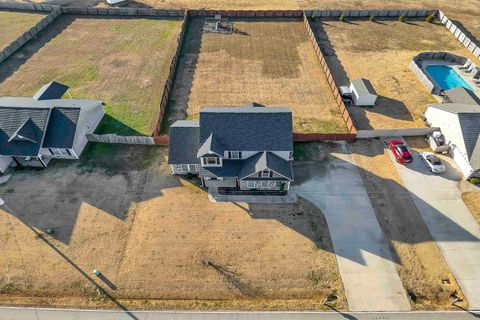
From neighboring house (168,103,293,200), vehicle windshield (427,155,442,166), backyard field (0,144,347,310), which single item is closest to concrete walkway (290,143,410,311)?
backyard field (0,144,347,310)

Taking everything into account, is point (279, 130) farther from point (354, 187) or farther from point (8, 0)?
point (8, 0)

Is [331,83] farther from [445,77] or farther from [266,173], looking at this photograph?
[266,173]

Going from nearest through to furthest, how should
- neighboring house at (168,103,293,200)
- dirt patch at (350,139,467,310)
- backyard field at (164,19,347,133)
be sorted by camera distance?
dirt patch at (350,139,467,310) → neighboring house at (168,103,293,200) → backyard field at (164,19,347,133)

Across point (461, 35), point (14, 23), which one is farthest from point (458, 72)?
point (14, 23)

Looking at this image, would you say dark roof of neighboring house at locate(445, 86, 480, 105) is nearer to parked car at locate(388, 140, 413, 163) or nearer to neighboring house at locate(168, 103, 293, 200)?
parked car at locate(388, 140, 413, 163)

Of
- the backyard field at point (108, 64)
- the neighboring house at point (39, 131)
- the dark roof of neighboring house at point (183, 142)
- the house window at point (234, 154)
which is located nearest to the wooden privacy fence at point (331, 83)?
the house window at point (234, 154)

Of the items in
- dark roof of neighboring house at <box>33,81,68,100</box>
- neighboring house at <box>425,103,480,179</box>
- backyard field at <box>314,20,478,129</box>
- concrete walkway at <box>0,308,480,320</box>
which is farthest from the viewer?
backyard field at <box>314,20,478,129</box>

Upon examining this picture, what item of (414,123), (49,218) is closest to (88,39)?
(49,218)
